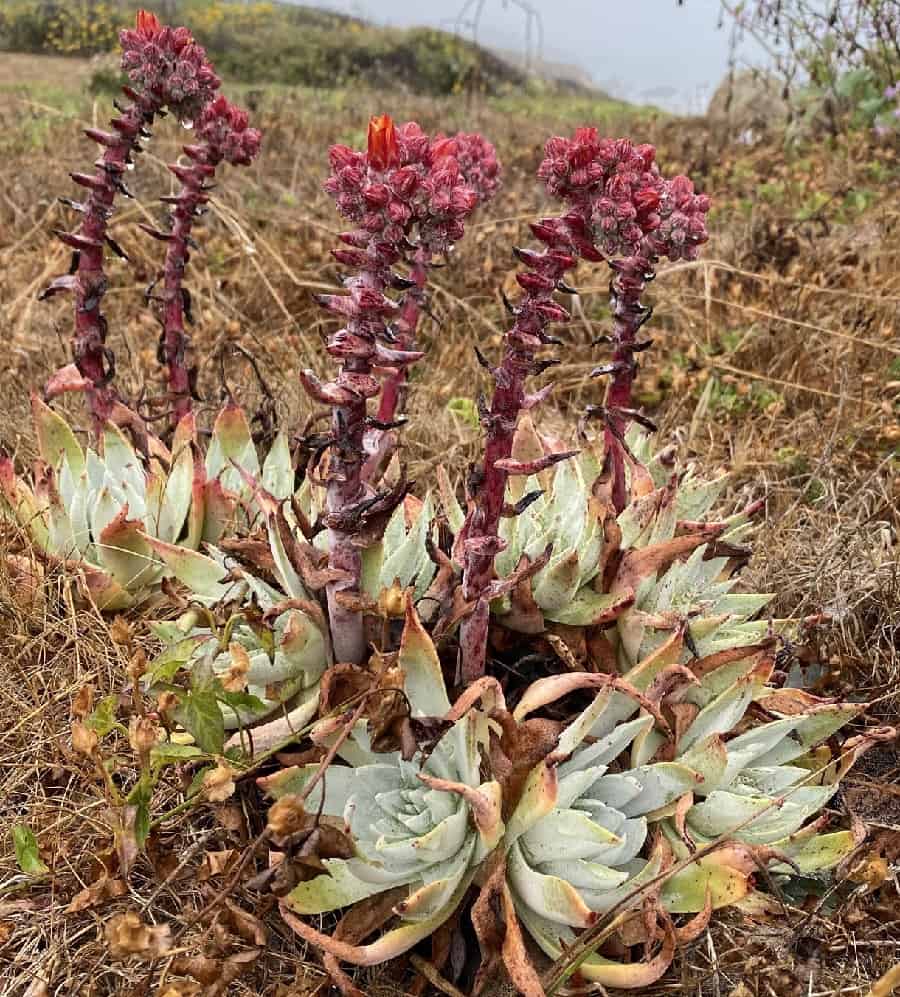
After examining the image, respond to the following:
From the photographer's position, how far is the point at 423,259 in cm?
237

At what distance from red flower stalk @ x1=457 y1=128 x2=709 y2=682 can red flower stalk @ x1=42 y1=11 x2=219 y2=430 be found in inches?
43.6

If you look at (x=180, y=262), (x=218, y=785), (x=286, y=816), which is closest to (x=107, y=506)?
(x=180, y=262)

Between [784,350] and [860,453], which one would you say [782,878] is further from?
[784,350]

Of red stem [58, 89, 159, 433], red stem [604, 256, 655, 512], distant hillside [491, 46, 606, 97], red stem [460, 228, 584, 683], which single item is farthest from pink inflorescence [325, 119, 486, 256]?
distant hillside [491, 46, 606, 97]

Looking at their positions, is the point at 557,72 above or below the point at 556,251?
above

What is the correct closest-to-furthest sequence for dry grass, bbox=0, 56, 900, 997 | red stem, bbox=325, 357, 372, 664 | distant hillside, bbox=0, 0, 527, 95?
red stem, bbox=325, 357, 372, 664
dry grass, bbox=0, 56, 900, 997
distant hillside, bbox=0, 0, 527, 95

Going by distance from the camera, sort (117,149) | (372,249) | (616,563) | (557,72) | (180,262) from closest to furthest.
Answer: (372,249) < (616,563) < (117,149) < (180,262) < (557,72)

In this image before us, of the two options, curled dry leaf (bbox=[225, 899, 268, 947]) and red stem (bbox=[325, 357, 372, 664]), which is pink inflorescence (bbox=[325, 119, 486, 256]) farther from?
curled dry leaf (bbox=[225, 899, 268, 947])

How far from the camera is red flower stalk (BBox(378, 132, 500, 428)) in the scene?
1847mm

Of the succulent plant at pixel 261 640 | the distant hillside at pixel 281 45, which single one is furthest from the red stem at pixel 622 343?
the distant hillside at pixel 281 45

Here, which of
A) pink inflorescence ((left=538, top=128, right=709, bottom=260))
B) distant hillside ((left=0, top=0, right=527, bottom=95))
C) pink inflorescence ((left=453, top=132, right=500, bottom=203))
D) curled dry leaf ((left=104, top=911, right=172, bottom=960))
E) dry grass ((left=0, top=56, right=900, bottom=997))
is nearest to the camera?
curled dry leaf ((left=104, top=911, right=172, bottom=960))

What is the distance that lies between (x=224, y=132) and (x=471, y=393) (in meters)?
1.63

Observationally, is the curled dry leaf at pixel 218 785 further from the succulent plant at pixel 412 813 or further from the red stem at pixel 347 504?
the red stem at pixel 347 504

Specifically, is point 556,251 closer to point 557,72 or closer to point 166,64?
point 166,64
